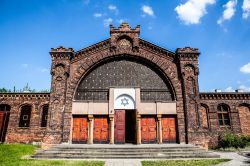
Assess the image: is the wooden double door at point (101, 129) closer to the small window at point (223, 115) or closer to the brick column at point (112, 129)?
the brick column at point (112, 129)

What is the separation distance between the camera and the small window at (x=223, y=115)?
68.2ft

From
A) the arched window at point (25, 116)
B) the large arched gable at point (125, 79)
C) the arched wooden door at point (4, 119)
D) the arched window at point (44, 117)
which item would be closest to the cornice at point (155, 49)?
the large arched gable at point (125, 79)

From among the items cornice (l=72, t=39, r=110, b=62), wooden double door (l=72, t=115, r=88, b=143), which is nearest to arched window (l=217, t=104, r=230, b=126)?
cornice (l=72, t=39, r=110, b=62)

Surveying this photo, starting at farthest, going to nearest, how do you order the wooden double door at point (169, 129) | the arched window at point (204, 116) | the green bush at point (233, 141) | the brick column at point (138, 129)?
the arched window at point (204, 116)
the green bush at point (233, 141)
the wooden double door at point (169, 129)
the brick column at point (138, 129)

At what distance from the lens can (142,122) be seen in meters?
17.9

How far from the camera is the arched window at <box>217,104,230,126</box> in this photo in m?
20.8

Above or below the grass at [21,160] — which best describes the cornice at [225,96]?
above

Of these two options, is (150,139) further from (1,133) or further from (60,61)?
(1,133)

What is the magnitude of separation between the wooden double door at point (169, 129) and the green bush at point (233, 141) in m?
4.99

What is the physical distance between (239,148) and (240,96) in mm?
6025

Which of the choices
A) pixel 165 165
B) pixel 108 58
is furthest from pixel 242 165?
pixel 108 58

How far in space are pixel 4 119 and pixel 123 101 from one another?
12.7 m

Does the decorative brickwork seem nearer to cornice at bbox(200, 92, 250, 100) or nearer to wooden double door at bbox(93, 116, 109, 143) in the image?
wooden double door at bbox(93, 116, 109, 143)

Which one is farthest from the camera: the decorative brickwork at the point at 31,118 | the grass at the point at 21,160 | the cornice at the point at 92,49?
the decorative brickwork at the point at 31,118
